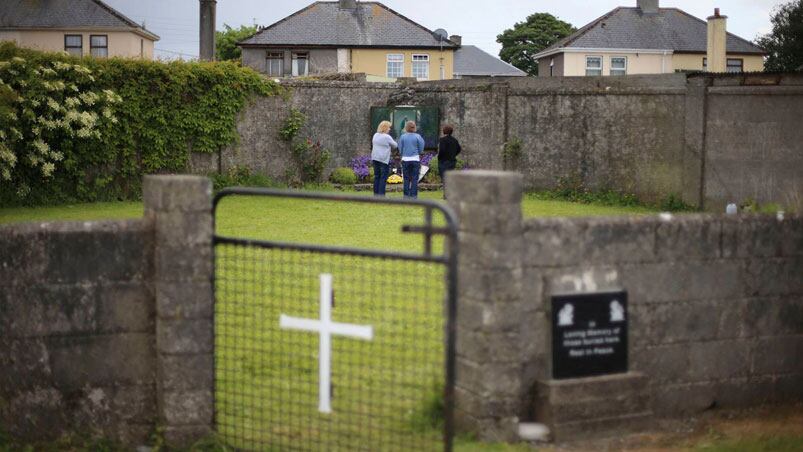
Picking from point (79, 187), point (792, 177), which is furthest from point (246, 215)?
point (792, 177)

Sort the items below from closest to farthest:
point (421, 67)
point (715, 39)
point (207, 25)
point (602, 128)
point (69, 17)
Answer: point (602, 128), point (715, 39), point (207, 25), point (69, 17), point (421, 67)

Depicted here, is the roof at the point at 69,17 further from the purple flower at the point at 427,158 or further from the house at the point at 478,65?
the purple flower at the point at 427,158

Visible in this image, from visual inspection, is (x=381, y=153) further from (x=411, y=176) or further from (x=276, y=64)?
(x=276, y=64)

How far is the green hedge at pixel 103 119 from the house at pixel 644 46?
3526cm

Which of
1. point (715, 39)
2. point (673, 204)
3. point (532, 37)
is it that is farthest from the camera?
point (532, 37)

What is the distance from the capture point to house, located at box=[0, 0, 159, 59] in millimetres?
51281

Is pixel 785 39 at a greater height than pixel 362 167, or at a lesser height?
greater

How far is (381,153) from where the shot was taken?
20625 millimetres

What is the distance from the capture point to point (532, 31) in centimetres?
8594

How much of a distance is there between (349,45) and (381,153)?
34031 millimetres

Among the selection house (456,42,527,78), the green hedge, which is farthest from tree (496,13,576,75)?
the green hedge

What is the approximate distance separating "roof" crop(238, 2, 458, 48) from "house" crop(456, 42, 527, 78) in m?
10.4

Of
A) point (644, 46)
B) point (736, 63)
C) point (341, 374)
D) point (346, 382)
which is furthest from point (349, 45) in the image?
point (341, 374)

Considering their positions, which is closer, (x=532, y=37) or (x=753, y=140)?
(x=753, y=140)
